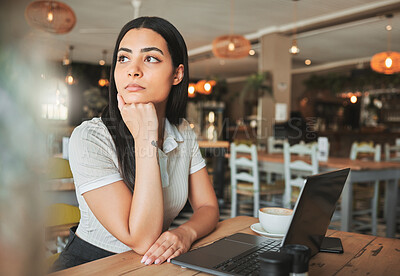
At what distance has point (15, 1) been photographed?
217 mm

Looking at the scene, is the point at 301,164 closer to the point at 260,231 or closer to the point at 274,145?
the point at 274,145

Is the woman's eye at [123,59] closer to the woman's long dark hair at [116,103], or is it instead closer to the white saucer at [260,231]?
the woman's long dark hair at [116,103]

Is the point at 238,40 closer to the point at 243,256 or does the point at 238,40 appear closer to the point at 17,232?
the point at 243,256

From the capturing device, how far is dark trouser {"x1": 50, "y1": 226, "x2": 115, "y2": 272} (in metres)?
1.16

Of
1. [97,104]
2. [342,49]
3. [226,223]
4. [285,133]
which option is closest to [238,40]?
[285,133]

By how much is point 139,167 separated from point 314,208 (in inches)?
20.0

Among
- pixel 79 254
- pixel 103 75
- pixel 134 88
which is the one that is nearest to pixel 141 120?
pixel 134 88

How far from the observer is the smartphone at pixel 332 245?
100cm

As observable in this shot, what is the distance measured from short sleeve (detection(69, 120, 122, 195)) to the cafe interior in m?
0.19

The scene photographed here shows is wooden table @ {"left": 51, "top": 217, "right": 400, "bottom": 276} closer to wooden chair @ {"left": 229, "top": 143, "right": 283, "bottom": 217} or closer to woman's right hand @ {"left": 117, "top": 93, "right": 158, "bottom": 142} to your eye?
woman's right hand @ {"left": 117, "top": 93, "right": 158, "bottom": 142}

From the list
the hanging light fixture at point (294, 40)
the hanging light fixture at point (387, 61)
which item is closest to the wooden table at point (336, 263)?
the hanging light fixture at point (294, 40)

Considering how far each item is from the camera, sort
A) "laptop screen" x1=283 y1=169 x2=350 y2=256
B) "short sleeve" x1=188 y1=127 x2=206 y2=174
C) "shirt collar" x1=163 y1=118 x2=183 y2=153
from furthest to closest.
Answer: "short sleeve" x1=188 y1=127 x2=206 y2=174 → "shirt collar" x1=163 y1=118 x2=183 y2=153 → "laptop screen" x1=283 y1=169 x2=350 y2=256

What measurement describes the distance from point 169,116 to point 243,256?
762 mm

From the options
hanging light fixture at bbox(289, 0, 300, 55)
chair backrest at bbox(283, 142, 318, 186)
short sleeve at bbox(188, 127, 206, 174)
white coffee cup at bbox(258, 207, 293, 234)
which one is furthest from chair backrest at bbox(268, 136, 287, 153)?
white coffee cup at bbox(258, 207, 293, 234)
